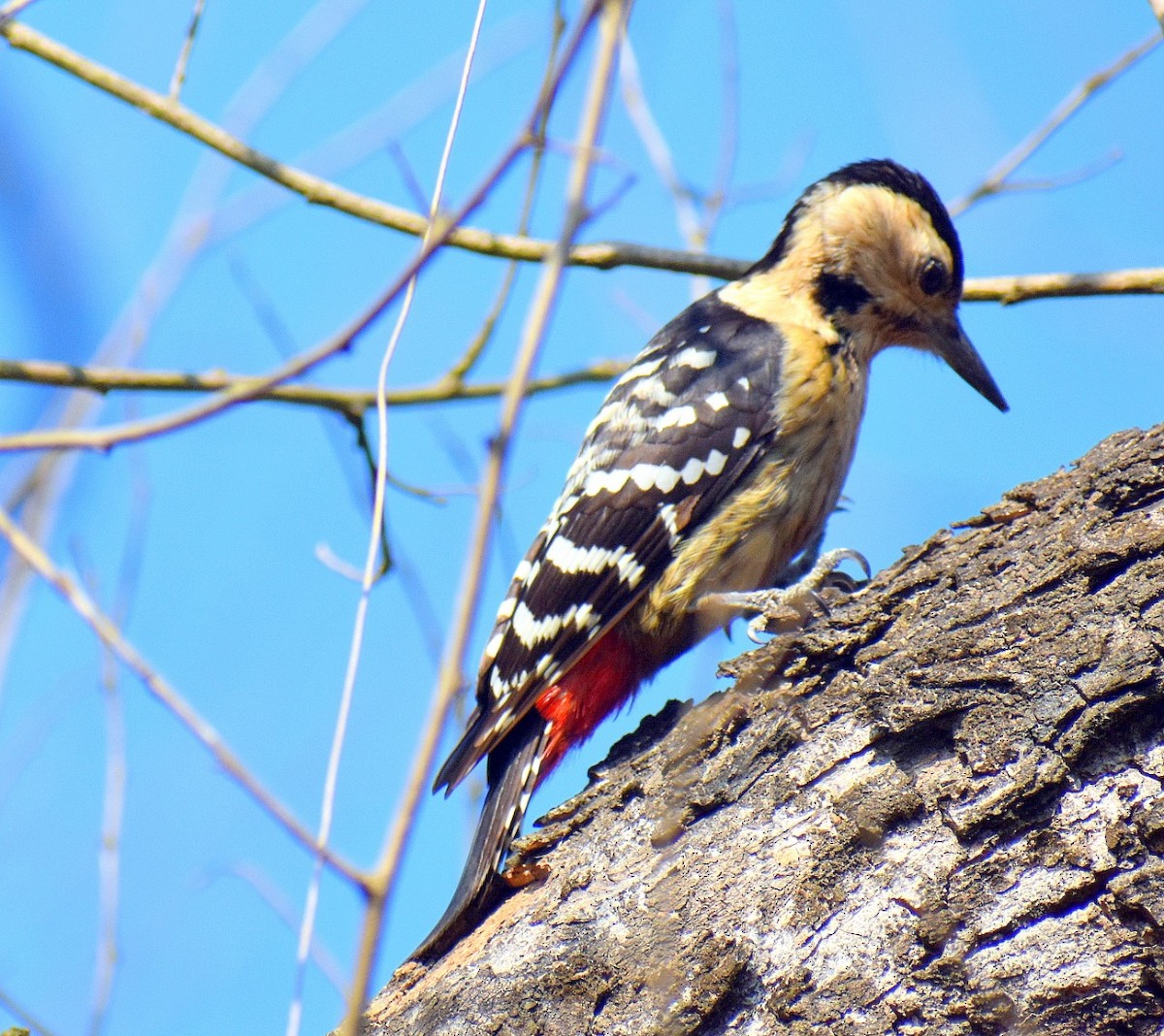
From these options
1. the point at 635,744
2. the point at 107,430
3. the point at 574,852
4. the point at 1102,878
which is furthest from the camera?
the point at 635,744

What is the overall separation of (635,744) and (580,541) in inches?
33.6

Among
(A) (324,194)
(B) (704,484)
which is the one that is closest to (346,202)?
(A) (324,194)

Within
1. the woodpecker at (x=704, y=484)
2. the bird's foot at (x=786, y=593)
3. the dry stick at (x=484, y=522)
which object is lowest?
the dry stick at (x=484, y=522)

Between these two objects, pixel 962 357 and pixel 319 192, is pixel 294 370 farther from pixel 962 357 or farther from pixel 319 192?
pixel 962 357

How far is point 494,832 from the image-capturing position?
2734 mm

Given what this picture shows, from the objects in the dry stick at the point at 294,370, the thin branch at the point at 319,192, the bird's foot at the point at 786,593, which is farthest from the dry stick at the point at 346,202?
the dry stick at the point at 294,370

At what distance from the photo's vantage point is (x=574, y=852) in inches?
90.8

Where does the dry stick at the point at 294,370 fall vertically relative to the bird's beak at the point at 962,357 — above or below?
below

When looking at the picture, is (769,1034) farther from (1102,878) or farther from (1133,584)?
(1133,584)

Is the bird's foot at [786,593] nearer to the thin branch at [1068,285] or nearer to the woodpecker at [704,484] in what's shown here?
the woodpecker at [704,484]

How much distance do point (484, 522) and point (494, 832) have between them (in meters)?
1.90

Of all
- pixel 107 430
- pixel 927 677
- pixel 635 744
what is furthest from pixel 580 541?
pixel 107 430

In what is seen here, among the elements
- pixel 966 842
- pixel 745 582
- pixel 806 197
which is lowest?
pixel 966 842

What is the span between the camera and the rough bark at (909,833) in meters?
1.87
